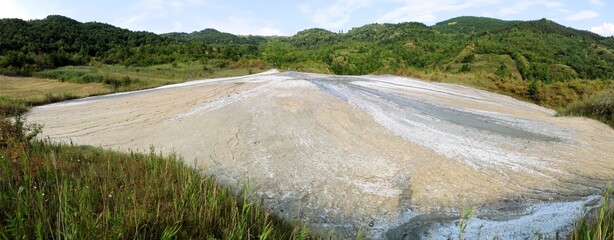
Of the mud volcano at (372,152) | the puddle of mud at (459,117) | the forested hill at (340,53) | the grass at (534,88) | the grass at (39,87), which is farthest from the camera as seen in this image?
the forested hill at (340,53)

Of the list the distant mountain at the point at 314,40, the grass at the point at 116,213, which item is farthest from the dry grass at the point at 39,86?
the distant mountain at the point at 314,40

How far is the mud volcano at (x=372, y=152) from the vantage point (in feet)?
12.9

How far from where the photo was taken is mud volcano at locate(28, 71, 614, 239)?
395cm

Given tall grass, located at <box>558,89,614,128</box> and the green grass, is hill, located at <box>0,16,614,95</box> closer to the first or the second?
the green grass

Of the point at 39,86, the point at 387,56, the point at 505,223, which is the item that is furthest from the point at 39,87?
the point at 387,56

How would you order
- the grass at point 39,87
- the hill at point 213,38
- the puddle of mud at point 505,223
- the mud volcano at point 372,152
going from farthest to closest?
the hill at point 213,38 → the grass at point 39,87 → the mud volcano at point 372,152 → the puddle of mud at point 505,223

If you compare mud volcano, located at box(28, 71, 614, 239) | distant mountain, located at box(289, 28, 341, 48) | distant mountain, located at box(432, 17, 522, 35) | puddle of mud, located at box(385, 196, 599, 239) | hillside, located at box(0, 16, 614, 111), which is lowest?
puddle of mud, located at box(385, 196, 599, 239)

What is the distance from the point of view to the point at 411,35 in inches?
2057

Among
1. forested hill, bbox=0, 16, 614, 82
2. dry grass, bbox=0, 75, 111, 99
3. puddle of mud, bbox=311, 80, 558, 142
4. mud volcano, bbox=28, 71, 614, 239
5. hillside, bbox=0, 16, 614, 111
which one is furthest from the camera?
forested hill, bbox=0, 16, 614, 82

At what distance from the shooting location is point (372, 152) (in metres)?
5.56

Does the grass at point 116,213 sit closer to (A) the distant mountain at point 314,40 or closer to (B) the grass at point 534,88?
(B) the grass at point 534,88

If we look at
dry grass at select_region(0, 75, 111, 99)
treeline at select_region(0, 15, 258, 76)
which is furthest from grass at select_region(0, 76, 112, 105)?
treeline at select_region(0, 15, 258, 76)

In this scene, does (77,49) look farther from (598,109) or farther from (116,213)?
(116,213)

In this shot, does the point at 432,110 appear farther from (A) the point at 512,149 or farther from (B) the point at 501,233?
(B) the point at 501,233
